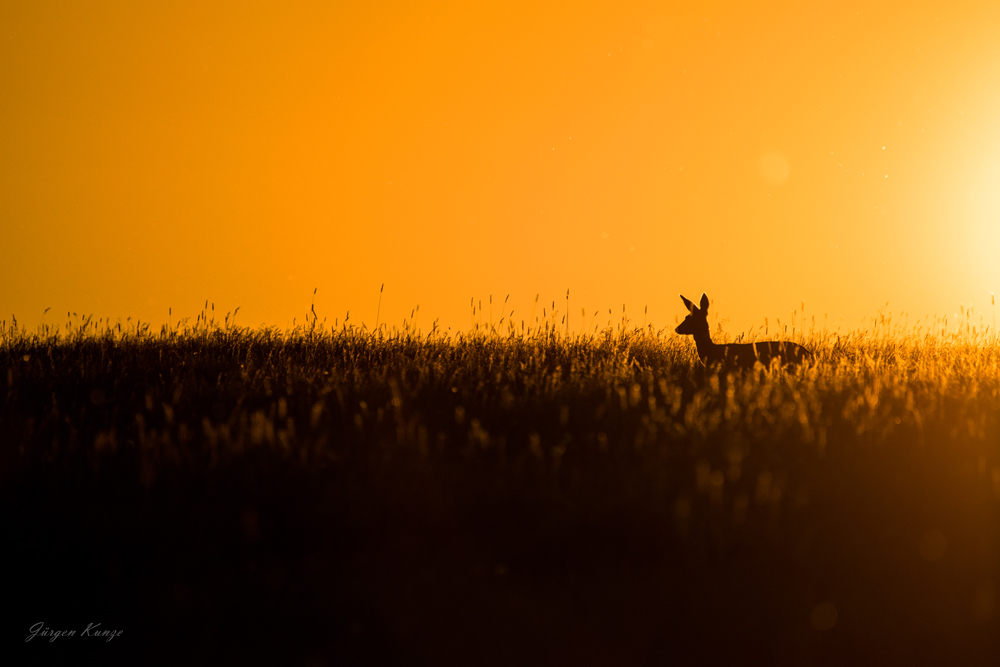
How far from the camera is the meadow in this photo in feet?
7.23

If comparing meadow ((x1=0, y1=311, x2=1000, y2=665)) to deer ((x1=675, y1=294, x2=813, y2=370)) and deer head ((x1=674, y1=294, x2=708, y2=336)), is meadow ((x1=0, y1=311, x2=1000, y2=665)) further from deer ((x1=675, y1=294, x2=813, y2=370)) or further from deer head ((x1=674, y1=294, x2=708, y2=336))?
deer head ((x1=674, y1=294, x2=708, y2=336))

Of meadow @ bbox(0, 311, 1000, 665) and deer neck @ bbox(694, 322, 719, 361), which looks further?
deer neck @ bbox(694, 322, 719, 361)

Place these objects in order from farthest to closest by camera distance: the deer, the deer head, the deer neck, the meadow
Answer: the deer head, the deer neck, the deer, the meadow

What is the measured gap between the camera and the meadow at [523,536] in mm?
2205

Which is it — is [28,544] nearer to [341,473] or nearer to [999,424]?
[341,473]

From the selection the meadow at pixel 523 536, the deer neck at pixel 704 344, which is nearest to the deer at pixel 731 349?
the deer neck at pixel 704 344

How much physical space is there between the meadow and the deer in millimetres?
2769

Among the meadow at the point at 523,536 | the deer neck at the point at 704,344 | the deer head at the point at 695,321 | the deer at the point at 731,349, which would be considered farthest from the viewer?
the deer head at the point at 695,321

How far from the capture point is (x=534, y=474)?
308 centimetres

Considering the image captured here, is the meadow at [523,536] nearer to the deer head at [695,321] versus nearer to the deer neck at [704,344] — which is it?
the deer neck at [704,344]

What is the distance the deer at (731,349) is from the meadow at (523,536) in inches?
109

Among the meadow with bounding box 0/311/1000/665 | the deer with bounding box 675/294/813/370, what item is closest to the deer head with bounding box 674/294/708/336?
the deer with bounding box 675/294/813/370

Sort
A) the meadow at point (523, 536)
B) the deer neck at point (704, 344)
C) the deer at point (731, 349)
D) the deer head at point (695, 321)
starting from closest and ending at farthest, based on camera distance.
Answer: the meadow at point (523, 536) < the deer at point (731, 349) < the deer neck at point (704, 344) < the deer head at point (695, 321)

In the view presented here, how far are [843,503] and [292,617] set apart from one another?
219 centimetres
